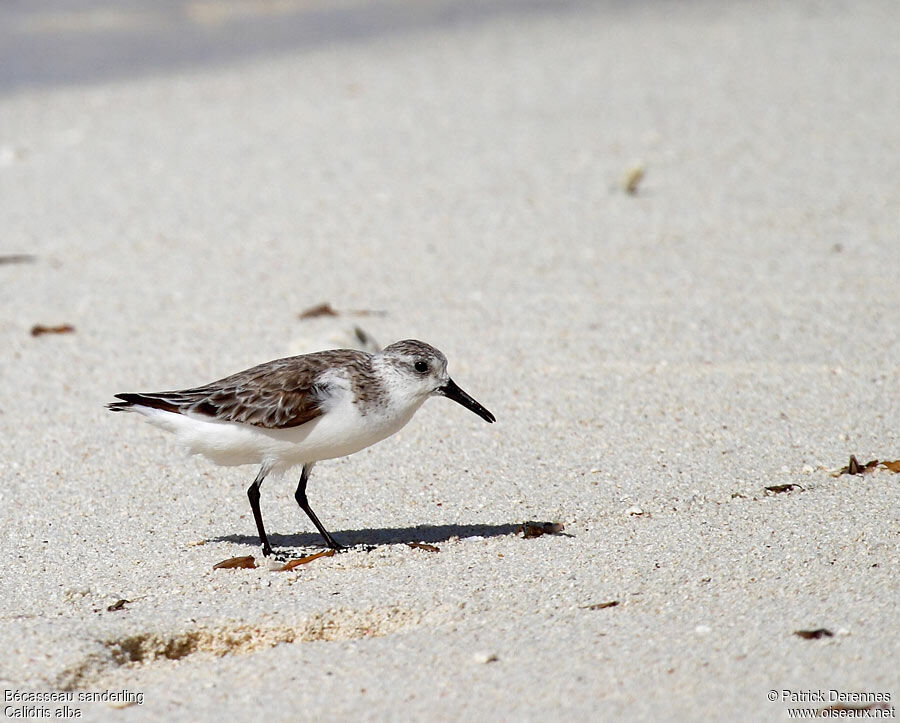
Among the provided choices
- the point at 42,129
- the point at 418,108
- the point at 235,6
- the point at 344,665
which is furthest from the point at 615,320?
the point at 235,6

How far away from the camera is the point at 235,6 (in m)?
20.1

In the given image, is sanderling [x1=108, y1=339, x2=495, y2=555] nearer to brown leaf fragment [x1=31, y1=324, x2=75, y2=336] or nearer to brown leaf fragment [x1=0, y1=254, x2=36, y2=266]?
brown leaf fragment [x1=31, y1=324, x2=75, y2=336]

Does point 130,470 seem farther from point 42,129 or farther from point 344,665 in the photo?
point 42,129

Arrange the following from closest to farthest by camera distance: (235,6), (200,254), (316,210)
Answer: (200,254), (316,210), (235,6)

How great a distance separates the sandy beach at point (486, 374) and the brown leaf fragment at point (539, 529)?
0.18ft

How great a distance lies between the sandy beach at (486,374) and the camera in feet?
12.6

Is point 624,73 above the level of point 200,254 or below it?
above

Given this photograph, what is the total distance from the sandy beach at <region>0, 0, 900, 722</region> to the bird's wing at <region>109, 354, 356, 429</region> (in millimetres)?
518

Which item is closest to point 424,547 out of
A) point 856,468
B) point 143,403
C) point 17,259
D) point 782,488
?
point 143,403

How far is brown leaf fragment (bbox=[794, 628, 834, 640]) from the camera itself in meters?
3.81

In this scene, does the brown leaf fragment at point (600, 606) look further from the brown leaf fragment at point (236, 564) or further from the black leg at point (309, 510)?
the brown leaf fragment at point (236, 564)

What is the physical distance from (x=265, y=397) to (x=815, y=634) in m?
2.10

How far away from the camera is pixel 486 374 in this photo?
6.59 meters

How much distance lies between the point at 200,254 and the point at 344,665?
16.9 feet
